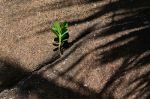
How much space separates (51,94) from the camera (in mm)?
5141

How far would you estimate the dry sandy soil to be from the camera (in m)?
5.18

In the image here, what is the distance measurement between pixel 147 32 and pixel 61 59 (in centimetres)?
117

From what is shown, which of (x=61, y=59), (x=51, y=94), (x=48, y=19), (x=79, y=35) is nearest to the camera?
(x=51, y=94)

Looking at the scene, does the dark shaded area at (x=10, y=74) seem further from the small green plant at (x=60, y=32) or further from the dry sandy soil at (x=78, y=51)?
the small green plant at (x=60, y=32)

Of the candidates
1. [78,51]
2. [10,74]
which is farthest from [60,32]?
[10,74]

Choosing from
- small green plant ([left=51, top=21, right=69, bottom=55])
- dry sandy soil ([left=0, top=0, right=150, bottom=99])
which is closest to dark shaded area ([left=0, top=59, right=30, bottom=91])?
dry sandy soil ([left=0, top=0, right=150, bottom=99])

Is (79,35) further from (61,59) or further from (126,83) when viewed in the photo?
(126,83)

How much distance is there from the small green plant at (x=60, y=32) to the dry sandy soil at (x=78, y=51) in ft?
0.38

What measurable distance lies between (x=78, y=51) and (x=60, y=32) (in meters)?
0.37

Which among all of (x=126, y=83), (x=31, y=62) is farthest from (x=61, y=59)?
(x=126, y=83)

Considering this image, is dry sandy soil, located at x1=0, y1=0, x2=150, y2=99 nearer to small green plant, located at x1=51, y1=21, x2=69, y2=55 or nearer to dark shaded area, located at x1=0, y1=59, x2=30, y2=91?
dark shaded area, located at x1=0, y1=59, x2=30, y2=91

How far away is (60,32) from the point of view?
227 inches

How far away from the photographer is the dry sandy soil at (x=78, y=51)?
5.18 metres

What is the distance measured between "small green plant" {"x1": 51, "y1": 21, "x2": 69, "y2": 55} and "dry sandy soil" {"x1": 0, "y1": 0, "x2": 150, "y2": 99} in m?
0.11
